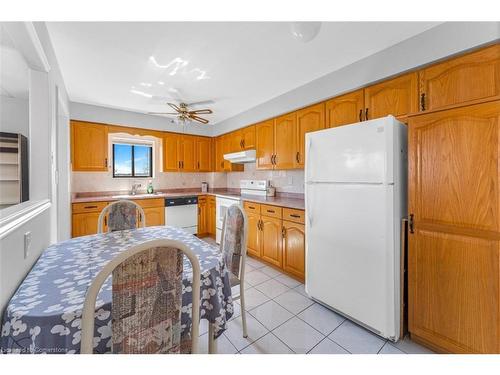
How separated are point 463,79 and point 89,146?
172 inches

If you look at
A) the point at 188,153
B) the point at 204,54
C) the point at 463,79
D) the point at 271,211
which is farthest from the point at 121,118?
the point at 463,79

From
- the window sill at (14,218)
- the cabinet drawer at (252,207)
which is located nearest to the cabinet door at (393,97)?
the cabinet drawer at (252,207)

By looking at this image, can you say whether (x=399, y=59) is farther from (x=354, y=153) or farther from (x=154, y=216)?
(x=154, y=216)

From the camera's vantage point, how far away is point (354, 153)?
1714 mm

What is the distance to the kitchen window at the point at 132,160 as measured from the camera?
4013mm

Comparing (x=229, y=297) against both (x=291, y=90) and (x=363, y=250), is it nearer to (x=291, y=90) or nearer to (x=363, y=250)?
(x=363, y=250)

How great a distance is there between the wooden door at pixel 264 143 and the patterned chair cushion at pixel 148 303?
2621mm

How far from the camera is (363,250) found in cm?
167

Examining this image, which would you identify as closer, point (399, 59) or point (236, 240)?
point (236, 240)

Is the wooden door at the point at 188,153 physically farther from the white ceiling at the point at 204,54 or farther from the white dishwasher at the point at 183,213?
the white ceiling at the point at 204,54

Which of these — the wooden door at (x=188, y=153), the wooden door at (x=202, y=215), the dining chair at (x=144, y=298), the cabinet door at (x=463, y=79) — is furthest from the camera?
the wooden door at (x=188, y=153)

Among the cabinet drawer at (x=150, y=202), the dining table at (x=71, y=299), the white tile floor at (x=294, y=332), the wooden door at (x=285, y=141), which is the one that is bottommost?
the white tile floor at (x=294, y=332)
